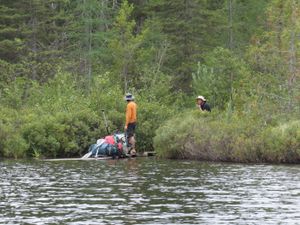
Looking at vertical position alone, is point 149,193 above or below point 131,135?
below

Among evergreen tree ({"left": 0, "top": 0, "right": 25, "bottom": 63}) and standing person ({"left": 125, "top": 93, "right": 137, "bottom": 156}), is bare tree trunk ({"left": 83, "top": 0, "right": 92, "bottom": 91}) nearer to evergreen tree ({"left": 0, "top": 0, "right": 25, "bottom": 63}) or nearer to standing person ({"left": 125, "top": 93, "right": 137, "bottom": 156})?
evergreen tree ({"left": 0, "top": 0, "right": 25, "bottom": 63})

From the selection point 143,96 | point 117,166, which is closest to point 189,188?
point 117,166

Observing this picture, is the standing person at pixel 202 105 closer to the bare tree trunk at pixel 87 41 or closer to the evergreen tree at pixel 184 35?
the evergreen tree at pixel 184 35

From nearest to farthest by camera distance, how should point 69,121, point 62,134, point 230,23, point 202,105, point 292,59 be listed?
1. point 202,105
2. point 62,134
3. point 69,121
4. point 292,59
5. point 230,23

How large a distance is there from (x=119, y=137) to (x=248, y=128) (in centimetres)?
446

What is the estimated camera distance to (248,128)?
2552 centimetres

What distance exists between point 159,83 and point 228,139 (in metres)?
9.88

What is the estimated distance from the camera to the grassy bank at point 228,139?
2425 cm

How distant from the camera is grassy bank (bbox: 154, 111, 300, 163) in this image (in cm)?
2425

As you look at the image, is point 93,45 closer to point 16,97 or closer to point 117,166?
point 16,97

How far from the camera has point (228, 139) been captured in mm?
25250

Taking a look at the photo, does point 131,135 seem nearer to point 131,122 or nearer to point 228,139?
point 131,122

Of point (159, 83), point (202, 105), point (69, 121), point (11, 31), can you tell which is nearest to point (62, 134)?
point (69, 121)

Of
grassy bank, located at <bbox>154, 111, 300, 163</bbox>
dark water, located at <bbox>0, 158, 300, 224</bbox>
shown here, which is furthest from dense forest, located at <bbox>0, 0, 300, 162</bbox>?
dark water, located at <bbox>0, 158, 300, 224</bbox>
